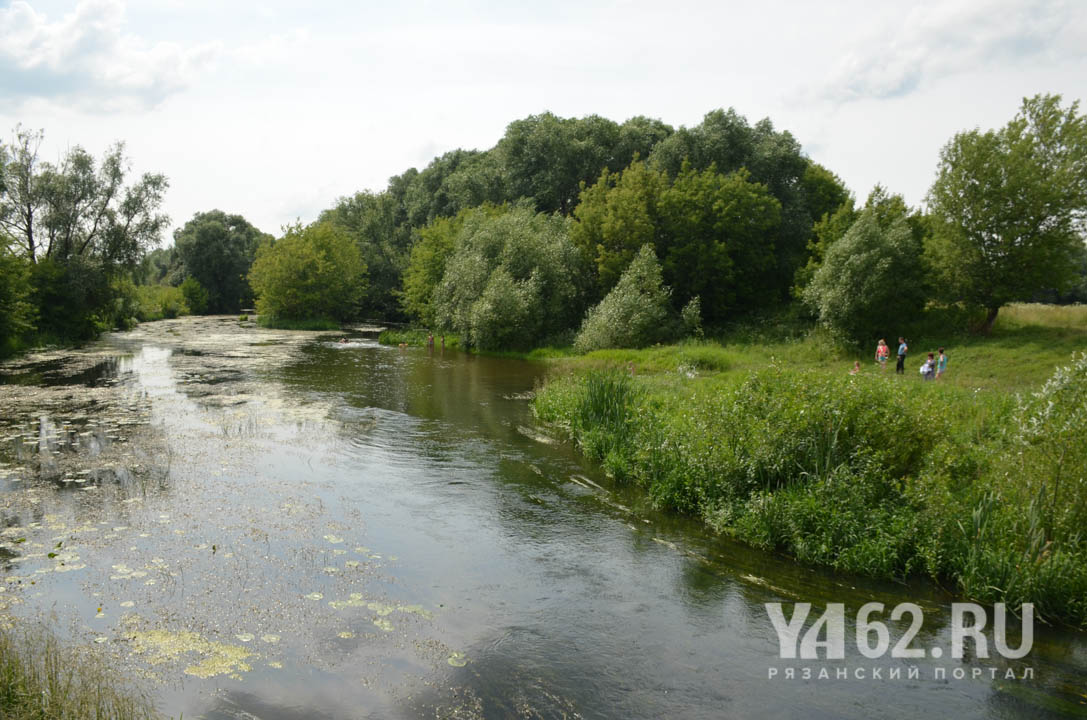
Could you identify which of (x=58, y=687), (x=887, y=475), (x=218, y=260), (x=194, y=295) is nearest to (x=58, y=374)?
(x=58, y=687)

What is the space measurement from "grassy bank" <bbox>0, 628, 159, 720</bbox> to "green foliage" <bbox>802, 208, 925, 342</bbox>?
113 feet

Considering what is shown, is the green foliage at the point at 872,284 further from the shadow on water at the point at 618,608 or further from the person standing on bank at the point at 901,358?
the shadow on water at the point at 618,608

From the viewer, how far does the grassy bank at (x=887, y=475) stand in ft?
32.3

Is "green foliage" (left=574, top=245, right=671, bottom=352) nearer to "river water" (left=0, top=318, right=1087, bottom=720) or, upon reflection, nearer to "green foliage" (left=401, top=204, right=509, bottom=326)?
"river water" (left=0, top=318, right=1087, bottom=720)

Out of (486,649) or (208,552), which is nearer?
(486,649)

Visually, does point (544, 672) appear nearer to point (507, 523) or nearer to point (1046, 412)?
point (507, 523)

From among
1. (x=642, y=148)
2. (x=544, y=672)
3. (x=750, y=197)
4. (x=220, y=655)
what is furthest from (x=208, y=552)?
(x=642, y=148)

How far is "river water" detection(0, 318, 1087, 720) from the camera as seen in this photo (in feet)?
25.3

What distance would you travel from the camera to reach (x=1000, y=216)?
32375 mm

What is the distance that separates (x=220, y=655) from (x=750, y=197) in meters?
46.3

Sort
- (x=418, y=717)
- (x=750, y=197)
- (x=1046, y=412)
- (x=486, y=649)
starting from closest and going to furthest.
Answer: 1. (x=418, y=717)
2. (x=486, y=649)
3. (x=1046, y=412)
4. (x=750, y=197)

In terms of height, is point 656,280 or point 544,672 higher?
point 656,280

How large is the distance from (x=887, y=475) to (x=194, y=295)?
93.8m

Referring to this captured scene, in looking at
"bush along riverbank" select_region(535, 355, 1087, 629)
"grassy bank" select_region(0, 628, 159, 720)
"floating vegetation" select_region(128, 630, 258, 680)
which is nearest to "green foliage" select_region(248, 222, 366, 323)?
"bush along riverbank" select_region(535, 355, 1087, 629)
